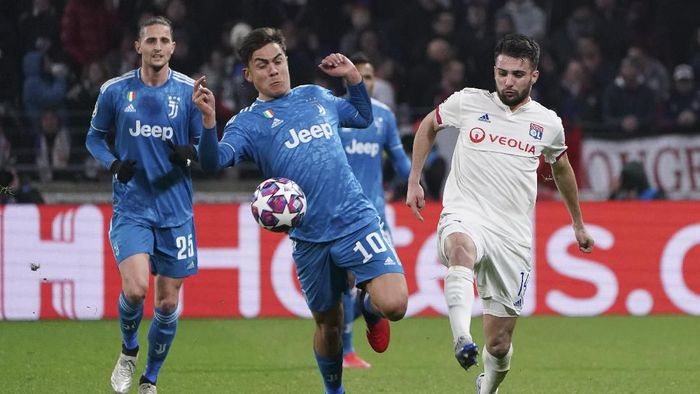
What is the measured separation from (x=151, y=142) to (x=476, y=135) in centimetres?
225

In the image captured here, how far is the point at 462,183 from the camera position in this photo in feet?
24.0

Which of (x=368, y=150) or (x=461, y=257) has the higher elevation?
(x=461, y=257)

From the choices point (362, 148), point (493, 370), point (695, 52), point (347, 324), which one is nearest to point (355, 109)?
point (493, 370)

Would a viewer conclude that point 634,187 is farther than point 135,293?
Yes

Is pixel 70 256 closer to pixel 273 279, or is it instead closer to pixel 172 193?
pixel 273 279

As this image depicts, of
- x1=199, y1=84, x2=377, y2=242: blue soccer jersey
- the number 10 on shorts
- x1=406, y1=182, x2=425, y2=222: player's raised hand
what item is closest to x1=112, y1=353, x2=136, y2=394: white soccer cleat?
x1=199, y1=84, x2=377, y2=242: blue soccer jersey

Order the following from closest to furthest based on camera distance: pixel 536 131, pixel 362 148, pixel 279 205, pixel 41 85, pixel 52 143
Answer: pixel 279 205 → pixel 536 131 → pixel 362 148 → pixel 52 143 → pixel 41 85

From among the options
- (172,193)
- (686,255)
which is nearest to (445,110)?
(172,193)

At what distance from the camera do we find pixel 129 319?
8211 millimetres

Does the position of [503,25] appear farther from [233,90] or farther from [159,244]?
[159,244]

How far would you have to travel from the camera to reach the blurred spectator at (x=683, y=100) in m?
15.9

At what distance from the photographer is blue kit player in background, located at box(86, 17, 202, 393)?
815 cm

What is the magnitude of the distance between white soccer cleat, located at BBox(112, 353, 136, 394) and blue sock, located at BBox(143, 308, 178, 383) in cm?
11

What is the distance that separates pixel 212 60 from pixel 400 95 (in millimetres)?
2478
